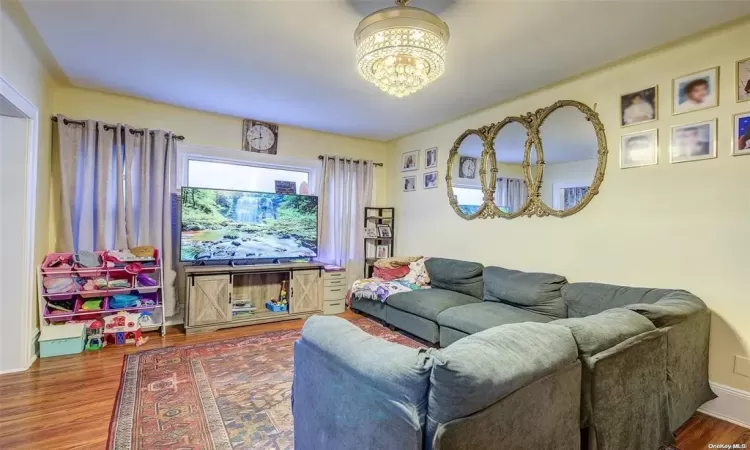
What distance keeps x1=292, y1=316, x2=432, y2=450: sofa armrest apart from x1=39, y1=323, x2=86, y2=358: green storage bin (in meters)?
2.60

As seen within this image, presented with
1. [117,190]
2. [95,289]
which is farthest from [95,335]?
[117,190]

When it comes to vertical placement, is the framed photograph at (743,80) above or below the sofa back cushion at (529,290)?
above

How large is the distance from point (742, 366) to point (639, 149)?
1.51 meters

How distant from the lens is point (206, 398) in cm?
223

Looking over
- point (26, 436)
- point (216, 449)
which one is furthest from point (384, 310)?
point (26, 436)

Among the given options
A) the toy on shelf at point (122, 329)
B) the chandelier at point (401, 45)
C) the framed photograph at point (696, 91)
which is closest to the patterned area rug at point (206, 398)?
the toy on shelf at point (122, 329)

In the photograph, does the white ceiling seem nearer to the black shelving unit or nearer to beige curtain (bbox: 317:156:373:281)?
beige curtain (bbox: 317:156:373:281)

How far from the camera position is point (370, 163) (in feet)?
16.5

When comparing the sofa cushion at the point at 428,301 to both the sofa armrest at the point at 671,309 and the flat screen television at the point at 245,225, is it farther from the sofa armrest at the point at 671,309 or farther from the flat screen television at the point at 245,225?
the sofa armrest at the point at 671,309

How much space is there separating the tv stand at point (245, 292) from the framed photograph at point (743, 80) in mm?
3864

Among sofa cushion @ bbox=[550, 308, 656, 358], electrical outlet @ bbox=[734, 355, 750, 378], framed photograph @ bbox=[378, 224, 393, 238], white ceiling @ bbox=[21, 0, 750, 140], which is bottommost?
electrical outlet @ bbox=[734, 355, 750, 378]

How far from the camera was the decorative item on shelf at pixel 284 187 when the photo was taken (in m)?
4.47

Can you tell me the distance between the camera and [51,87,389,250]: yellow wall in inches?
133

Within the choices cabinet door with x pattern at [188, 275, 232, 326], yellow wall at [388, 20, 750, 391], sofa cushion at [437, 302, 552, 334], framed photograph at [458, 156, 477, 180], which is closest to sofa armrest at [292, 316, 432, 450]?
sofa cushion at [437, 302, 552, 334]
